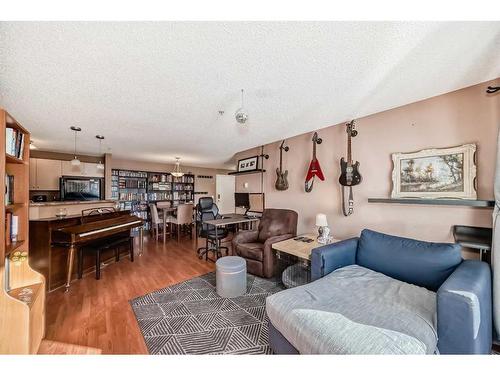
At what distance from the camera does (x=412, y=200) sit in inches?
81.5

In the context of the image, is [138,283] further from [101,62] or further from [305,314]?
[101,62]

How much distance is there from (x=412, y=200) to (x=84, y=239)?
401 cm

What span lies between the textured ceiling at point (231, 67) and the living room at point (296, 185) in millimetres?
14

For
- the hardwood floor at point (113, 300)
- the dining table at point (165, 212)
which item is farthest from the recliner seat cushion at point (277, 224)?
the dining table at point (165, 212)

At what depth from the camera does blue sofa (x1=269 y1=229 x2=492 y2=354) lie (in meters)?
1.05

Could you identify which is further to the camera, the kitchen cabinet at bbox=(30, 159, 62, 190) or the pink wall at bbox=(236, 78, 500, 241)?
the kitchen cabinet at bbox=(30, 159, 62, 190)

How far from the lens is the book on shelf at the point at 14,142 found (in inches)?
55.8

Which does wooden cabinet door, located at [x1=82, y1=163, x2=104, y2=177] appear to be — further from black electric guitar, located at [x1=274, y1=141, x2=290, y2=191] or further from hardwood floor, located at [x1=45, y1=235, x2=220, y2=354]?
black electric guitar, located at [x1=274, y1=141, x2=290, y2=191]

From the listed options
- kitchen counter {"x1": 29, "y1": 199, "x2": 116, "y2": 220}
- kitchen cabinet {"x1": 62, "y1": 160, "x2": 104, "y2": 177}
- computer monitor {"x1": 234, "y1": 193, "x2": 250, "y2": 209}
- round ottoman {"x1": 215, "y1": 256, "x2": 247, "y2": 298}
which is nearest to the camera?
round ottoman {"x1": 215, "y1": 256, "x2": 247, "y2": 298}

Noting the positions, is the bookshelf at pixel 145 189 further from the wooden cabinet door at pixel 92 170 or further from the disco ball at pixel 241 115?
the disco ball at pixel 241 115

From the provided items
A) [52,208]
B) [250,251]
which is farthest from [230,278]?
[52,208]

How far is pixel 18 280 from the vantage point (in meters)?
1.54

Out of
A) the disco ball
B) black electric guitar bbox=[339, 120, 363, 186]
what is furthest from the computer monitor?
the disco ball
